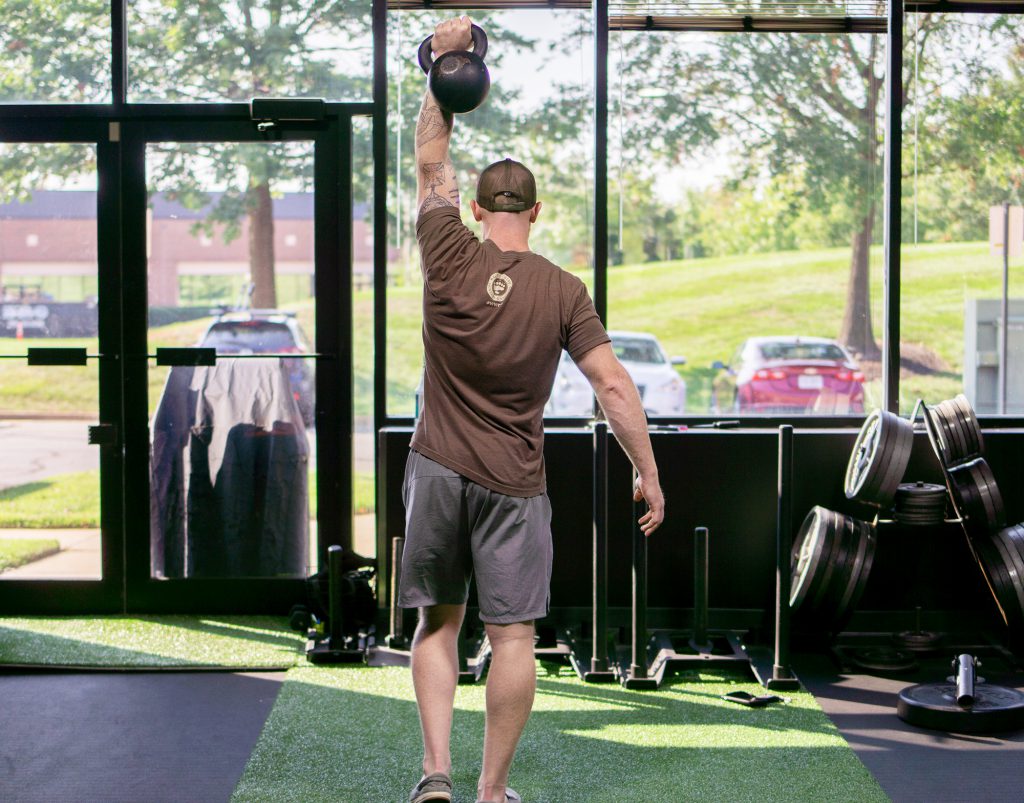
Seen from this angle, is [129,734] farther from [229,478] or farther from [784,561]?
[784,561]

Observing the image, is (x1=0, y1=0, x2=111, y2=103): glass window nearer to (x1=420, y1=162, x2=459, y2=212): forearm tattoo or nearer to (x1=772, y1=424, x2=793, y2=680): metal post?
(x1=420, y1=162, x2=459, y2=212): forearm tattoo

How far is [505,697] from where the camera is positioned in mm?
2744

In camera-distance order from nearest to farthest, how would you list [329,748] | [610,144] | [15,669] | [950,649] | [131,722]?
[329,748]
[131,722]
[15,669]
[950,649]
[610,144]

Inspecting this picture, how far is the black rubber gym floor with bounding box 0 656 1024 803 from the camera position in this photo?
3.18 m

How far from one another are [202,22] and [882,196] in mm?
2941

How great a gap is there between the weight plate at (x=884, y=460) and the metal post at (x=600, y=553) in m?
0.92

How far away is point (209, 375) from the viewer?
5.13 meters

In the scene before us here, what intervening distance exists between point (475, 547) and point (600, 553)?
4.95ft

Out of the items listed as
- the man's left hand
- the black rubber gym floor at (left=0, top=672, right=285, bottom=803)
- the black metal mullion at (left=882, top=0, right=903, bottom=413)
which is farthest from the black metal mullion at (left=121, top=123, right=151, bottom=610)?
the black metal mullion at (left=882, top=0, right=903, bottom=413)

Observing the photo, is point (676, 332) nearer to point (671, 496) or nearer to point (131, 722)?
point (671, 496)

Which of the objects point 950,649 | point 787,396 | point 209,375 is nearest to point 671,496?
point 787,396

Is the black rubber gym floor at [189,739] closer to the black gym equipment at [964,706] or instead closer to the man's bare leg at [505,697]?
the black gym equipment at [964,706]

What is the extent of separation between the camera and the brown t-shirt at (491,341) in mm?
2738

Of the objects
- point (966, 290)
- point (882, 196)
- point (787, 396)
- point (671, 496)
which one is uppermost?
point (882, 196)
